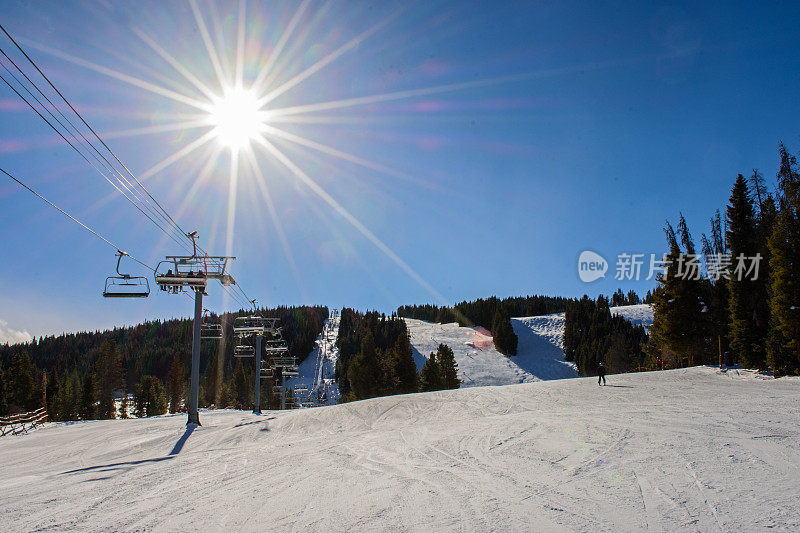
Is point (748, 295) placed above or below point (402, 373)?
above

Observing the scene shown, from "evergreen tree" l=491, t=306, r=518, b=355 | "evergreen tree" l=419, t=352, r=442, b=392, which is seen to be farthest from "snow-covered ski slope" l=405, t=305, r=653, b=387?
"evergreen tree" l=419, t=352, r=442, b=392

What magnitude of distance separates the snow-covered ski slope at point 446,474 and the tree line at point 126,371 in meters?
29.6

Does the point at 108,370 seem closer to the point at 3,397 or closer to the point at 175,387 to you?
the point at 175,387

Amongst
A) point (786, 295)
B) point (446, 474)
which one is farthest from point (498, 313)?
point (446, 474)

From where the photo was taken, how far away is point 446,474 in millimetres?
9000

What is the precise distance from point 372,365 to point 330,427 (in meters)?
36.7

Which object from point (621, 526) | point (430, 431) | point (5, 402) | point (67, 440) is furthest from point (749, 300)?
point (5, 402)

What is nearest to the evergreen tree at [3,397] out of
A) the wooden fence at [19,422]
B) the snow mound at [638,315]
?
the wooden fence at [19,422]

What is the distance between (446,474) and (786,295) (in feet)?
100

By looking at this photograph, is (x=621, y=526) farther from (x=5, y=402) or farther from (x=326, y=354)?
(x=326, y=354)

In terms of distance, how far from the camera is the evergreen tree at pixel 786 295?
26281 millimetres

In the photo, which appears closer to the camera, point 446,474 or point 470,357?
point 446,474

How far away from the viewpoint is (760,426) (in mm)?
12336

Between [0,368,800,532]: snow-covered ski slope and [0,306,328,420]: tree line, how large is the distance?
29.6m
